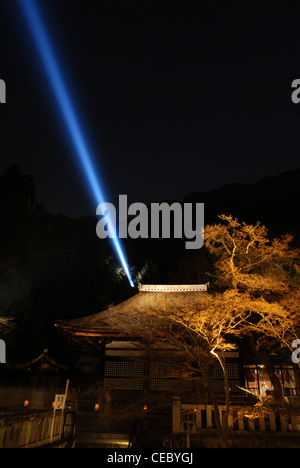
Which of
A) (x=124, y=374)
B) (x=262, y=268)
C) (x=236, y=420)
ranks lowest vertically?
(x=236, y=420)

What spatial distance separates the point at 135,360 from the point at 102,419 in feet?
8.09

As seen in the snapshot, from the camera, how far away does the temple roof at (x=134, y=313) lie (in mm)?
12969

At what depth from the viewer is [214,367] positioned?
Result: 43.5 feet

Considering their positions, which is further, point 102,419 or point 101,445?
point 102,419

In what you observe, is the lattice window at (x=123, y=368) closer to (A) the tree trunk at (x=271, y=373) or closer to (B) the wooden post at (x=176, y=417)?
(B) the wooden post at (x=176, y=417)

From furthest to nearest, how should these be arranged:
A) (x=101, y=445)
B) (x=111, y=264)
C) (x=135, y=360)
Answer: (x=111, y=264), (x=135, y=360), (x=101, y=445)

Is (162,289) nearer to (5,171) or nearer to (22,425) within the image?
(22,425)

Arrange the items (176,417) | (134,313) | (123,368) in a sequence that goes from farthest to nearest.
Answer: (134,313) → (123,368) → (176,417)

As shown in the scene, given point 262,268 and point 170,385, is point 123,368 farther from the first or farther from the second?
point 262,268

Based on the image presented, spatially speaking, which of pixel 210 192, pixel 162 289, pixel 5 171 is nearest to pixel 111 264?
pixel 5 171

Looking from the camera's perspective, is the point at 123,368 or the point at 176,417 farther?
the point at 123,368

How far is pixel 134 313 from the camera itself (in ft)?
47.9

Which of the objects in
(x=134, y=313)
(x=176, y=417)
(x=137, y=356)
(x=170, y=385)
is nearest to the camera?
(x=176, y=417)

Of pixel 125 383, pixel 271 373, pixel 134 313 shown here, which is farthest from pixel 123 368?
pixel 271 373
